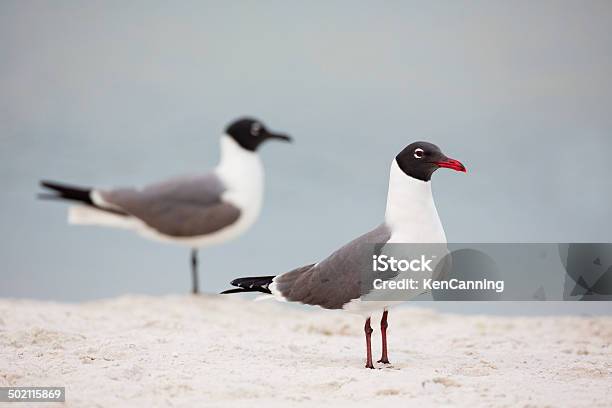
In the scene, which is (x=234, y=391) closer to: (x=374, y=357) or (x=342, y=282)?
(x=342, y=282)

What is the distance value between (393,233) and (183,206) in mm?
4396

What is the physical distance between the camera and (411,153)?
18.2 ft

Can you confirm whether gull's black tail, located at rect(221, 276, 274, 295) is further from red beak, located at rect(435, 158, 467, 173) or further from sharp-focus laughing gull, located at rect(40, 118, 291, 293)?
sharp-focus laughing gull, located at rect(40, 118, 291, 293)

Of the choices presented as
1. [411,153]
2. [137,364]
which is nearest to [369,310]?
[411,153]

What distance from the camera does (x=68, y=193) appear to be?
969 centimetres

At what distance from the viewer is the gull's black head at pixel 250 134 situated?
10219 millimetres

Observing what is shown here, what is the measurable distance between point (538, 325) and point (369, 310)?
13.2 ft

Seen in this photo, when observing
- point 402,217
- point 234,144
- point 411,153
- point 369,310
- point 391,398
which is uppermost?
point 234,144

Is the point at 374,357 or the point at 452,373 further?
the point at 374,357

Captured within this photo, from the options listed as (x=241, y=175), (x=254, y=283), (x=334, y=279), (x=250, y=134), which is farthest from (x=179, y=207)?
(x=334, y=279)

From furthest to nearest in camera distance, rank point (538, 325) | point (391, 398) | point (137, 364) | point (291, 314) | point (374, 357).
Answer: point (291, 314) → point (538, 325) → point (374, 357) → point (137, 364) → point (391, 398)

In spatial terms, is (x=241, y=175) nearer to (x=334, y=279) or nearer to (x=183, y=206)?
(x=183, y=206)

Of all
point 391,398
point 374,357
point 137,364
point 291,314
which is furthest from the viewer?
point 291,314

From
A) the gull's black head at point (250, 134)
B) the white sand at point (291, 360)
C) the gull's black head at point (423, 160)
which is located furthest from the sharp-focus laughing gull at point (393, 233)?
the gull's black head at point (250, 134)
